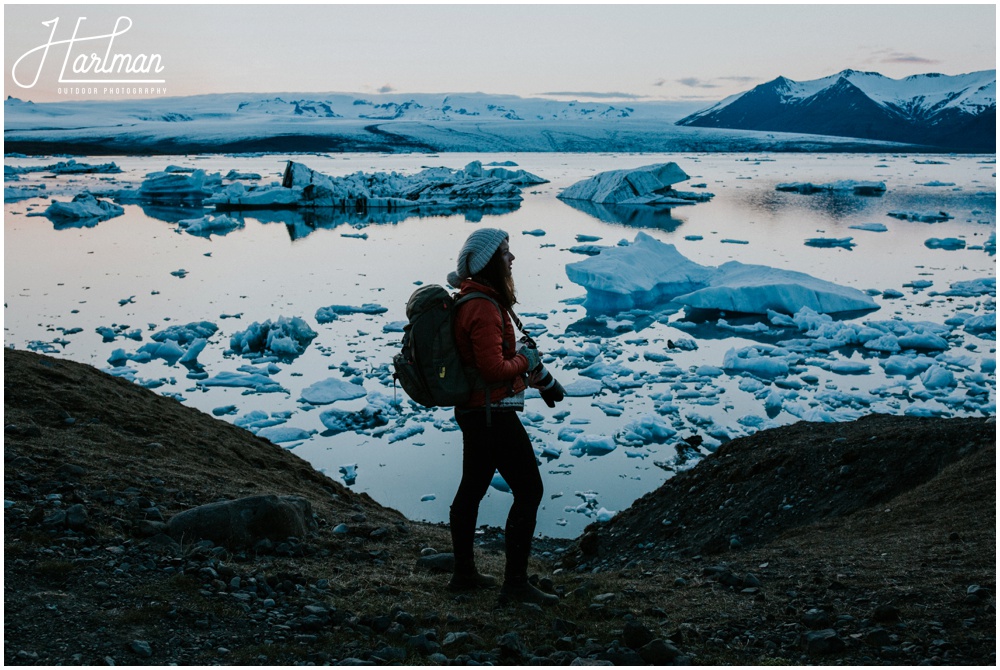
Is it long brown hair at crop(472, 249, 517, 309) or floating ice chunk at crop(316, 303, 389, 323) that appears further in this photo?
floating ice chunk at crop(316, 303, 389, 323)

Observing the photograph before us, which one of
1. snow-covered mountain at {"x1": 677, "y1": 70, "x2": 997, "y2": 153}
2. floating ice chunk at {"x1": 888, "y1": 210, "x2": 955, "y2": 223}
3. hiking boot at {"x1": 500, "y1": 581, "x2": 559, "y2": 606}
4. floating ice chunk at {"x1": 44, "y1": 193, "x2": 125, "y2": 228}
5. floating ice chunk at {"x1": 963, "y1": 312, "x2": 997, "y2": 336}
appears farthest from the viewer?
snow-covered mountain at {"x1": 677, "y1": 70, "x2": 997, "y2": 153}

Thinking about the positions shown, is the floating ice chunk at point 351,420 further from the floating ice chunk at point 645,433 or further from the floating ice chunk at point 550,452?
the floating ice chunk at point 645,433

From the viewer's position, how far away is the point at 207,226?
24094mm

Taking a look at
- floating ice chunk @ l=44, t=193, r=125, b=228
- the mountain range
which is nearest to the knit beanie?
floating ice chunk @ l=44, t=193, r=125, b=228

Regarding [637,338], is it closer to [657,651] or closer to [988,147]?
[657,651]

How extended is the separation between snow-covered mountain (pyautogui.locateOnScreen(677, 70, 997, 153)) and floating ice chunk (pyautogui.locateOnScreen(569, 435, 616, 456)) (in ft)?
342

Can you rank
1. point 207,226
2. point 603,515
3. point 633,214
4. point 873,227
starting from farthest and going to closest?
point 633,214 < point 207,226 < point 873,227 < point 603,515

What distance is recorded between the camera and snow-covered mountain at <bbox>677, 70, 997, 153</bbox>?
112312 mm

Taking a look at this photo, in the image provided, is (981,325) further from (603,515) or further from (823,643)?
(823,643)

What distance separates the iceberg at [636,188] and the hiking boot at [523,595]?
1097 inches

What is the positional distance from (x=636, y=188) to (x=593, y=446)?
78.4ft

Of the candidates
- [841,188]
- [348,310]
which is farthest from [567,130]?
[348,310]

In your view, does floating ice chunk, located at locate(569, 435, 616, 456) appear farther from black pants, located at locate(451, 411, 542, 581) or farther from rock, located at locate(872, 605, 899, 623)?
rock, located at locate(872, 605, 899, 623)

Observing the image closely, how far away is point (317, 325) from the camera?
12828 mm
